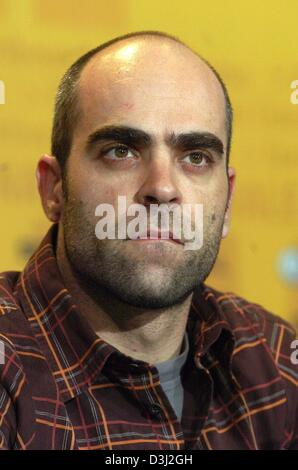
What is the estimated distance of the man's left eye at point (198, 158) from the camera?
3.96 feet

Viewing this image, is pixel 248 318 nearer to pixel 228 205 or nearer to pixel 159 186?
pixel 228 205

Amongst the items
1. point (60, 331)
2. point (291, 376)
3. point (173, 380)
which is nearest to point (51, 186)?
point (60, 331)

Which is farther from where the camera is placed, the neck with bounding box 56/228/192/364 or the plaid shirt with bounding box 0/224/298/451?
the neck with bounding box 56/228/192/364

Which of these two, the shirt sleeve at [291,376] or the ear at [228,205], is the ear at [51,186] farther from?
the shirt sleeve at [291,376]

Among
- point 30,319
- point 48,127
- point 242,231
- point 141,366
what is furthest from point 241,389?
point 48,127

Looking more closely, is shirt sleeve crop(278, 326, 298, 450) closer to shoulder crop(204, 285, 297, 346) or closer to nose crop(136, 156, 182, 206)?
shoulder crop(204, 285, 297, 346)

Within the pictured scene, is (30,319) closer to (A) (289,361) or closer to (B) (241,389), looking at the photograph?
(B) (241,389)

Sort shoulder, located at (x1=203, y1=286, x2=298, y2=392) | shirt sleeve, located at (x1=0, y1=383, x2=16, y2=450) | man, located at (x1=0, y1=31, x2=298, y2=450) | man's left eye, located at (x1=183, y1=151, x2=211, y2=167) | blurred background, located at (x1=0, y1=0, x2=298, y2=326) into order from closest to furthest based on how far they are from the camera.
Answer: shirt sleeve, located at (x1=0, y1=383, x2=16, y2=450) → man, located at (x1=0, y1=31, x2=298, y2=450) → man's left eye, located at (x1=183, y1=151, x2=211, y2=167) → shoulder, located at (x1=203, y1=286, x2=298, y2=392) → blurred background, located at (x1=0, y1=0, x2=298, y2=326)

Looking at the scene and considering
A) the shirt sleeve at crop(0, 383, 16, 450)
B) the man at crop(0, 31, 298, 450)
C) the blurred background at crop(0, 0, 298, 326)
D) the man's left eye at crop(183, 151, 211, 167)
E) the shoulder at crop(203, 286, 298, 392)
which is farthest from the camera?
the blurred background at crop(0, 0, 298, 326)

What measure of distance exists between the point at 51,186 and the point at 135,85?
243mm

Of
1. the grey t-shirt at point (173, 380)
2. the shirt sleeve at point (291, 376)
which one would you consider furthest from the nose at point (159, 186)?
the shirt sleeve at point (291, 376)

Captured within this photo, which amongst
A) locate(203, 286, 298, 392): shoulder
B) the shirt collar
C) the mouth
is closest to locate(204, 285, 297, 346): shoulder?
locate(203, 286, 298, 392): shoulder

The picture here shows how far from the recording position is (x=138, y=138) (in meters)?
1.16

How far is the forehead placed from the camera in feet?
3.85
